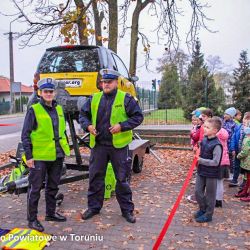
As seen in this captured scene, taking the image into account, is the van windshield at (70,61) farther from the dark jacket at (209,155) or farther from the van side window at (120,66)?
the dark jacket at (209,155)

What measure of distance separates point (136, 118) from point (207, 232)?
5.64 ft

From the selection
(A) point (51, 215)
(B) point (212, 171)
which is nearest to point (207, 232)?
(B) point (212, 171)

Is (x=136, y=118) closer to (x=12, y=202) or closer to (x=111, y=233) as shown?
(x=111, y=233)

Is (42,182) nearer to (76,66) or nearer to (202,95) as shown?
(76,66)

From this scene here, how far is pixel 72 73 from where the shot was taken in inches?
285

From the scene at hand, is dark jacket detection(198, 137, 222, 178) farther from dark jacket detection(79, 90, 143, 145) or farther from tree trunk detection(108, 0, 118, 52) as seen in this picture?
tree trunk detection(108, 0, 118, 52)

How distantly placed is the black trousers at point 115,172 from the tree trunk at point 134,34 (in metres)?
10.1

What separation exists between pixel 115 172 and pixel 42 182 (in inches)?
39.0

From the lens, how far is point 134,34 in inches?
600

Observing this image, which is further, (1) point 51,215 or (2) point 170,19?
(2) point 170,19

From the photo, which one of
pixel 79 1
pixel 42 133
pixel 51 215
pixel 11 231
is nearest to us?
pixel 11 231

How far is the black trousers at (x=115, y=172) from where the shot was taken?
4883 millimetres

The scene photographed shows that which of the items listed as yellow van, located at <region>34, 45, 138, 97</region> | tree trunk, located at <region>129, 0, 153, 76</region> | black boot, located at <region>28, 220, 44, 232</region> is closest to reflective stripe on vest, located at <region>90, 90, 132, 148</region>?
black boot, located at <region>28, 220, 44, 232</region>

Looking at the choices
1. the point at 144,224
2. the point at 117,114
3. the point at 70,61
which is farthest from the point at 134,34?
the point at 144,224
